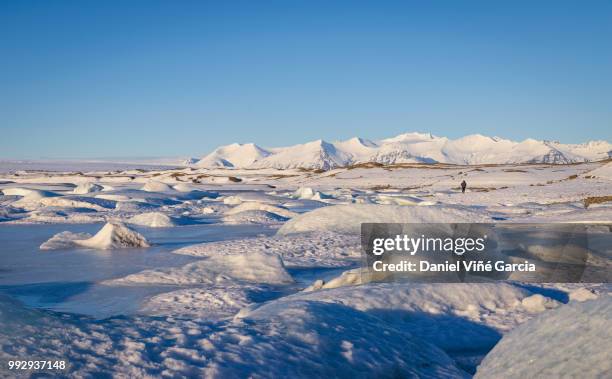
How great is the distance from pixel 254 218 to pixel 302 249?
5.59 metres

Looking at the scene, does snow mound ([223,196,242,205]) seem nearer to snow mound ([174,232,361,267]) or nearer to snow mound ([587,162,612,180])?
snow mound ([174,232,361,267])

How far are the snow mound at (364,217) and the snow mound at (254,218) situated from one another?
3.16 m

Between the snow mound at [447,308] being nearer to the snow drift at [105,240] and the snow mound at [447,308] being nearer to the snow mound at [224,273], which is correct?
the snow mound at [224,273]

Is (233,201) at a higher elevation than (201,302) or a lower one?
lower

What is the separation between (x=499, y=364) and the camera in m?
2.57

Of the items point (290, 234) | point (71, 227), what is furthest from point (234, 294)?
point (71, 227)

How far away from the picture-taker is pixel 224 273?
20.5 feet

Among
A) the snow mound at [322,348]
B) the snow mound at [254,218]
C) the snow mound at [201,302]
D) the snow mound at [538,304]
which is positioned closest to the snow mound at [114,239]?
the snow mound at [201,302]

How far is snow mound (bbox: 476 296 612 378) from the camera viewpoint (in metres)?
2.14

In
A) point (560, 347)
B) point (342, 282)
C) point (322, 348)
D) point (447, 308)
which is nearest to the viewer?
point (560, 347)

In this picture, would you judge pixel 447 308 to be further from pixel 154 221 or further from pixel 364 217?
pixel 154 221

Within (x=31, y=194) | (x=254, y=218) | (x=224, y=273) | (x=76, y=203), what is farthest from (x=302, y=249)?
(x=31, y=194)

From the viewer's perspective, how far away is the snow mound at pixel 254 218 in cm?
1325

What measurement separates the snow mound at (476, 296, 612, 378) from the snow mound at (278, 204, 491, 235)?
6.52 meters
